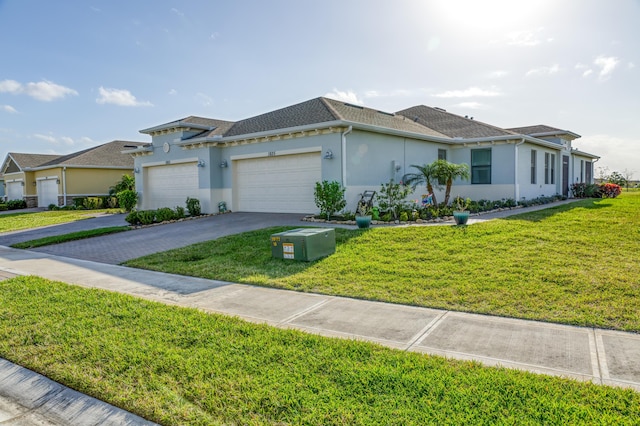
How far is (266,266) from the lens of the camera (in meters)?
8.15

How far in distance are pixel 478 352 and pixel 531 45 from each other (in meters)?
10.7

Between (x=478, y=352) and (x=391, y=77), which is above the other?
(x=391, y=77)

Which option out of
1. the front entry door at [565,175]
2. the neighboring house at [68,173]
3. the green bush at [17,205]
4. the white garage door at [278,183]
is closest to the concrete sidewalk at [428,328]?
the white garage door at [278,183]

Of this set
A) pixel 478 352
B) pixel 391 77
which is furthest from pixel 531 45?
pixel 478 352

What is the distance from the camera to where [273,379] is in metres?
3.35

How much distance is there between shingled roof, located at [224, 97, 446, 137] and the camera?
14983mm

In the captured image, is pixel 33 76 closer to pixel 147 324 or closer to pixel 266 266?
pixel 266 266

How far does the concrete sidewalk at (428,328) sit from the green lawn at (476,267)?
34 cm

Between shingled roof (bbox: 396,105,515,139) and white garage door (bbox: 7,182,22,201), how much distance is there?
104 ft

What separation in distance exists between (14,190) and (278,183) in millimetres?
30987

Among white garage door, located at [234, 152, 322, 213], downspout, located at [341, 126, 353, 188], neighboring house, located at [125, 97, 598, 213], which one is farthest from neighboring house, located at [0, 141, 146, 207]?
downspout, located at [341, 126, 353, 188]

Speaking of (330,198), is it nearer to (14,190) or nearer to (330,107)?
(330,107)

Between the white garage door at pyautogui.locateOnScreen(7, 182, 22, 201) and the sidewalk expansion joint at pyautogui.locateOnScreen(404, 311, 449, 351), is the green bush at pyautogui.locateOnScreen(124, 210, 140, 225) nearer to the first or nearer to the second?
the sidewalk expansion joint at pyautogui.locateOnScreen(404, 311, 449, 351)

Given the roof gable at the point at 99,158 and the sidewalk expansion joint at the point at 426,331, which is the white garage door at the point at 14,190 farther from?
the sidewalk expansion joint at the point at 426,331
